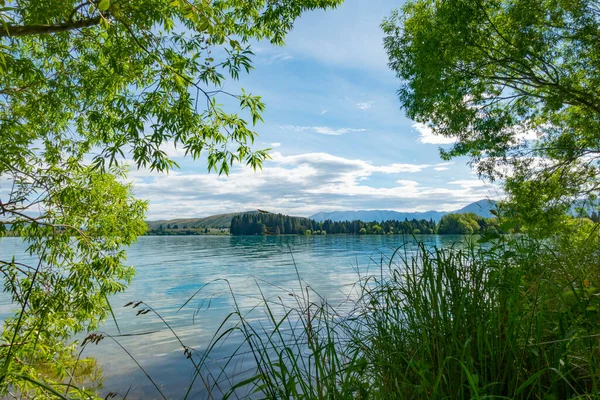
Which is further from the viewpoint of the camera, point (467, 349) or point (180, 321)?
point (180, 321)

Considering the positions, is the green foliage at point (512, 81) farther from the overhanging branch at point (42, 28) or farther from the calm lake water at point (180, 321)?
the overhanging branch at point (42, 28)

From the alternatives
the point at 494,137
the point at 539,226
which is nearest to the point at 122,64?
the point at 494,137

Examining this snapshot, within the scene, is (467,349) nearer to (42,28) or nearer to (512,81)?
(42,28)

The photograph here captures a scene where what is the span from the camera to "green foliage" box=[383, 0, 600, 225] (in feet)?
29.9

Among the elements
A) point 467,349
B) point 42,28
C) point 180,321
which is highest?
point 42,28

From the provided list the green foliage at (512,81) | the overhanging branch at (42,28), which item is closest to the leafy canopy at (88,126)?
the overhanging branch at (42,28)

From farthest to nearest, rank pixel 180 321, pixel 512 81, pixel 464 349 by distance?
pixel 180 321 < pixel 512 81 < pixel 464 349

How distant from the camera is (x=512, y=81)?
416 inches

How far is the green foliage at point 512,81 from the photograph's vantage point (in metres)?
9.12

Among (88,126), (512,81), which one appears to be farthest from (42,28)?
(512,81)

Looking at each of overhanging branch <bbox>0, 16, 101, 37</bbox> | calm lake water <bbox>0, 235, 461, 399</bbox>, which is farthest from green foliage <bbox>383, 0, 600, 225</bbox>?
overhanging branch <bbox>0, 16, 101, 37</bbox>

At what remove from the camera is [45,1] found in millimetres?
4227

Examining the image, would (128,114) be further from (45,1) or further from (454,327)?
(454,327)

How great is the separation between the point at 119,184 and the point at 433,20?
9.59m
